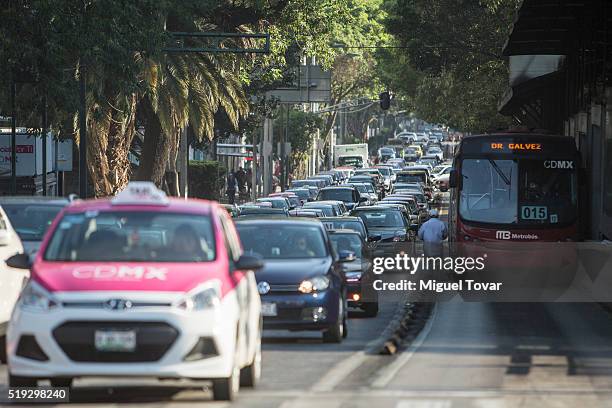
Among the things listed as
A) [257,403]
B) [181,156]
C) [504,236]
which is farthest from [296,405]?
[181,156]

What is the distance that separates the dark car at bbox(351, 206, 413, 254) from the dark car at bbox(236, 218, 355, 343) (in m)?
17.5

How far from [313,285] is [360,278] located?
20.1 feet

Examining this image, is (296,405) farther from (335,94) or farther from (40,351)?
(335,94)

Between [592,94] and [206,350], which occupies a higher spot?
[592,94]

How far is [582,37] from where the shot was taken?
40.3m

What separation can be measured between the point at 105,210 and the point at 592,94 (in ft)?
88.5

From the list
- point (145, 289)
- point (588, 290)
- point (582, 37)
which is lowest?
point (588, 290)

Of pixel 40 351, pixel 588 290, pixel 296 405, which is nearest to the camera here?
pixel 40 351

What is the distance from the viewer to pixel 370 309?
987 inches

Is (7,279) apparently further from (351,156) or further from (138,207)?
(351,156)

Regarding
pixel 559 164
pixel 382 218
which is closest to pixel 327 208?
pixel 382 218

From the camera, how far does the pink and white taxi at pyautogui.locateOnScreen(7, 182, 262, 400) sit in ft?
39.1

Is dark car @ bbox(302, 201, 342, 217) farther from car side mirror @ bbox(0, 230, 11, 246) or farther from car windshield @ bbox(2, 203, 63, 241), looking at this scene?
car side mirror @ bbox(0, 230, 11, 246)

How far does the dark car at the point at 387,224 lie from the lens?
3900 cm
